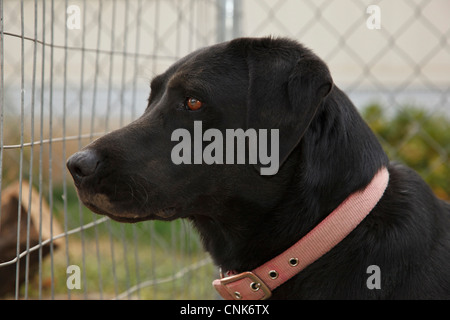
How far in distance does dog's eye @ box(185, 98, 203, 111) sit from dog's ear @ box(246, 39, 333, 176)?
0.57ft

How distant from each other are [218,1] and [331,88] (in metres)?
1.84

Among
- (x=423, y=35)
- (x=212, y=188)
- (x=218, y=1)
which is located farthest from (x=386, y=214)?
(x=423, y=35)

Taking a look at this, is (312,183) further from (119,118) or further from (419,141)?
(119,118)

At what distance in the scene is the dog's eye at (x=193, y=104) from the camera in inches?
73.5

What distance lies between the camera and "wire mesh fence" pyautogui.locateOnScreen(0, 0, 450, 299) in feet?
7.23

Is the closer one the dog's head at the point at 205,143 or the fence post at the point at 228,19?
the dog's head at the point at 205,143

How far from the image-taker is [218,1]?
3.41 metres

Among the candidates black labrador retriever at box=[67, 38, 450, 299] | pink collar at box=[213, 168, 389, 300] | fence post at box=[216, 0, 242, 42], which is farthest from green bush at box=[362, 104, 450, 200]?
pink collar at box=[213, 168, 389, 300]

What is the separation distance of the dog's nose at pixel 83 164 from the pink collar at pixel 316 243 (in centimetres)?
62

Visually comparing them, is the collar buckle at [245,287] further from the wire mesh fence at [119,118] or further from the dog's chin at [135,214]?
the wire mesh fence at [119,118]

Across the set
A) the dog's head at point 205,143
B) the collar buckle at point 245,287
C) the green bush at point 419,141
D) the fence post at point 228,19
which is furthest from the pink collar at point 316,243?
the green bush at point 419,141

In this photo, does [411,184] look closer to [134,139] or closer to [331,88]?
[331,88]

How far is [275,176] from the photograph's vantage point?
1887mm

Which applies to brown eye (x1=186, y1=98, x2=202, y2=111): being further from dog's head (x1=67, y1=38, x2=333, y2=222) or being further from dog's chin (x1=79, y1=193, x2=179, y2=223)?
dog's chin (x1=79, y1=193, x2=179, y2=223)
